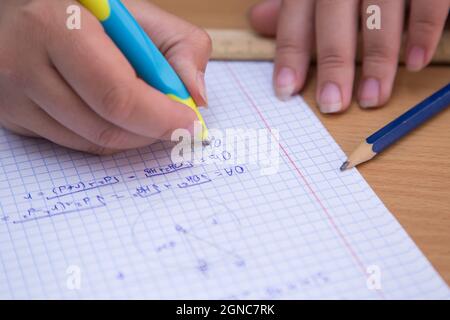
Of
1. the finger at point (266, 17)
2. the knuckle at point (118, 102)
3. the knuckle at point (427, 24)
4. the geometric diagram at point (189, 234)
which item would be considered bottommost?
the geometric diagram at point (189, 234)

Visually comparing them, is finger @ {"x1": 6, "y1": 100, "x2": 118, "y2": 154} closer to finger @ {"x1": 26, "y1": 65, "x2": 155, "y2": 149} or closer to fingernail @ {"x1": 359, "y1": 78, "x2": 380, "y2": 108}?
finger @ {"x1": 26, "y1": 65, "x2": 155, "y2": 149}

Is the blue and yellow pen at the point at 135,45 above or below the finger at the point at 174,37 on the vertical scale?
above

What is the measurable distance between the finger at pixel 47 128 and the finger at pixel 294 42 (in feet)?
0.83

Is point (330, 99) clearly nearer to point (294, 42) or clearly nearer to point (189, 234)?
→ point (294, 42)

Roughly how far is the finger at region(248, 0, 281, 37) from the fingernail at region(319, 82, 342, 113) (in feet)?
0.54

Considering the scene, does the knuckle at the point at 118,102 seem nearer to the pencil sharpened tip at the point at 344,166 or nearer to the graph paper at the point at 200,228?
the graph paper at the point at 200,228

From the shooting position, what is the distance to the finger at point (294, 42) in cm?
71

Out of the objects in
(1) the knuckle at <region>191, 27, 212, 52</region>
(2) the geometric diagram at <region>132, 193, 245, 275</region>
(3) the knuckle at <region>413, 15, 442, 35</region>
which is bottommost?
(2) the geometric diagram at <region>132, 193, 245, 275</region>

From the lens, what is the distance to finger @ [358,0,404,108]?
69cm

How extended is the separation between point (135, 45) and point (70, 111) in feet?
0.30

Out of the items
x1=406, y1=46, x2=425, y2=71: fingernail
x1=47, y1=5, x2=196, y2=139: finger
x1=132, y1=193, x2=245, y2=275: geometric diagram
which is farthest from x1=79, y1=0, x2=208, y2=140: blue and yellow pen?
x1=406, y1=46, x2=425, y2=71: fingernail

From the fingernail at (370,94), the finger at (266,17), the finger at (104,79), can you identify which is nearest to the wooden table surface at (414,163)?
the fingernail at (370,94)

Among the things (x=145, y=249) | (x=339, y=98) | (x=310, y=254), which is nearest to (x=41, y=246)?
(x=145, y=249)

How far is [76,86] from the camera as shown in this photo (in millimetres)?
521
